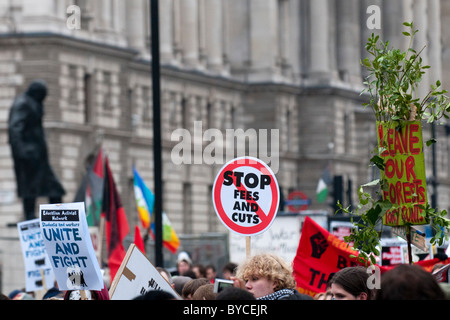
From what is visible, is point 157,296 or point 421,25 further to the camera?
point 421,25

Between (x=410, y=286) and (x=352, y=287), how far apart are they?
228 cm

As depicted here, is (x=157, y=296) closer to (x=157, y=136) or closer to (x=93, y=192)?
(x=157, y=136)

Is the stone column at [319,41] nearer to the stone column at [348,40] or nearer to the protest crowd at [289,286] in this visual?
the stone column at [348,40]

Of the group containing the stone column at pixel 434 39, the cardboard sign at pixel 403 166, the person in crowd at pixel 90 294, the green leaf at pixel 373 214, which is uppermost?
the stone column at pixel 434 39

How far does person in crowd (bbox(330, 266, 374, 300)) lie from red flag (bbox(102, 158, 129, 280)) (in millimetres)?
11423

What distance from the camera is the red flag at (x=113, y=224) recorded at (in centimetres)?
2120

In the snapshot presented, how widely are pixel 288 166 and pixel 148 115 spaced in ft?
53.7

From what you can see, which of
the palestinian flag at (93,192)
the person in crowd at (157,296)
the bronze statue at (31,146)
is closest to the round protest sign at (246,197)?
the person in crowd at (157,296)

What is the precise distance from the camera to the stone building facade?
48219 millimetres

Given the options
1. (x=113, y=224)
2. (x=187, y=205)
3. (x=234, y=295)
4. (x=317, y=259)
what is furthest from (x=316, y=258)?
(x=187, y=205)

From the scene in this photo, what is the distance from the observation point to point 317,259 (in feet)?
42.9

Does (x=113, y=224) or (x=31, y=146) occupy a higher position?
(x=31, y=146)

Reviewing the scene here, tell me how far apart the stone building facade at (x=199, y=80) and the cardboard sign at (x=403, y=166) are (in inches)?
1026
